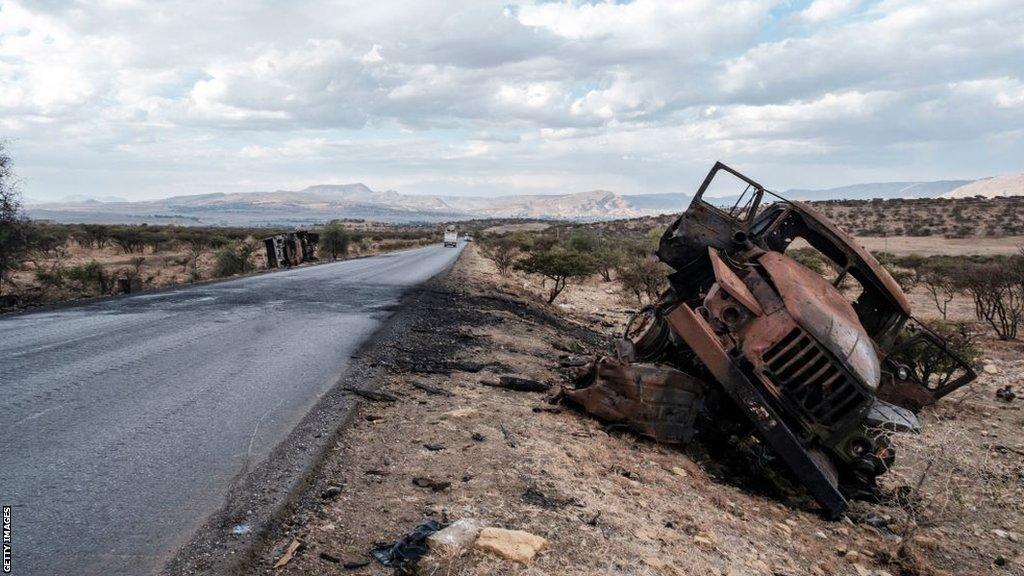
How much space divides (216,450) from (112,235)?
47.4m

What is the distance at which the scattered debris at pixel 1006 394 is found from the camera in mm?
11523

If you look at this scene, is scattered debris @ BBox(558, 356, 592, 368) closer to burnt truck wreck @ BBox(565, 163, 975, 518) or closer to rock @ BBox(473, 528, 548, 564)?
burnt truck wreck @ BBox(565, 163, 975, 518)

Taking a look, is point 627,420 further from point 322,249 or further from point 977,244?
point 977,244

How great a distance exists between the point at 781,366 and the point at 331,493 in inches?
156

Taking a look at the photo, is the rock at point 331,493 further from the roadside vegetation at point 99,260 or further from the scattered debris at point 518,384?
the roadside vegetation at point 99,260

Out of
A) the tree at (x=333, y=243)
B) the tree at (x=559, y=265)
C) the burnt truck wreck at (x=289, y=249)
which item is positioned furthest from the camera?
the tree at (x=333, y=243)

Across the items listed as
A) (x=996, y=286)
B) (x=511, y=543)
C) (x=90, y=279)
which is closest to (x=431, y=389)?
(x=511, y=543)

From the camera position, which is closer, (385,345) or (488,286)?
(385,345)

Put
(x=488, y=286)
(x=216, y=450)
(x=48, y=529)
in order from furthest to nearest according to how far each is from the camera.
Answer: (x=488, y=286)
(x=216, y=450)
(x=48, y=529)

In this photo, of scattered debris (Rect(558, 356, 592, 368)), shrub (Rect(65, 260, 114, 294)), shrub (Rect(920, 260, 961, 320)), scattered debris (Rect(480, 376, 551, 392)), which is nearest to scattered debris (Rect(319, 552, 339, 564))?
scattered debris (Rect(480, 376, 551, 392))

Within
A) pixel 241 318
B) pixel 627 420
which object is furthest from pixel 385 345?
pixel 627 420

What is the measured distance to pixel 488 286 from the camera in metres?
20.9

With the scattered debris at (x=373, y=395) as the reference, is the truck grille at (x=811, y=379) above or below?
above
